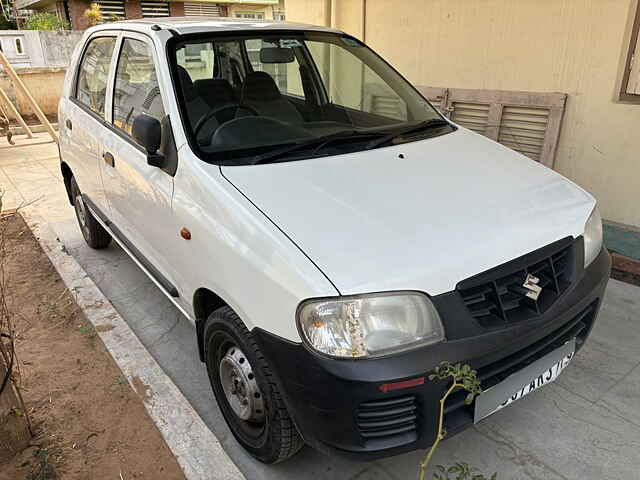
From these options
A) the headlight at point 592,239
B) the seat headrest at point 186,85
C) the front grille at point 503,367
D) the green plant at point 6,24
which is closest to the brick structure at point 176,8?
the green plant at point 6,24

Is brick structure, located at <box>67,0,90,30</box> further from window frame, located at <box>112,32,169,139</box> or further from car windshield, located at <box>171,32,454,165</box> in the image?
car windshield, located at <box>171,32,454,165</box>

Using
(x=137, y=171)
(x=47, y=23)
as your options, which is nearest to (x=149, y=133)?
(x=137, y=171)

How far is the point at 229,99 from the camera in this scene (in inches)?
111

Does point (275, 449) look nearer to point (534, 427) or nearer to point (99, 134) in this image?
point (534, 427)

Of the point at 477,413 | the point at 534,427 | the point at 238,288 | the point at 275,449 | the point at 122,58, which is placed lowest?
the point at 534,427

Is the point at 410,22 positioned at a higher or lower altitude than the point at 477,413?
higher

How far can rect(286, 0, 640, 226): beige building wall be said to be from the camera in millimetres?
4109

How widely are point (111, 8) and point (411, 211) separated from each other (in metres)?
23.1

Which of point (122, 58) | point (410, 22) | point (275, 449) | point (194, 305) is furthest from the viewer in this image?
point (410, 22)

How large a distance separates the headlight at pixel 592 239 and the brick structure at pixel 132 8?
892 inches

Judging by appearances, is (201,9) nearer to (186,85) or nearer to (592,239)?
(186,85)

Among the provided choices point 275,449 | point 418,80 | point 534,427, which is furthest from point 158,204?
point 418,80

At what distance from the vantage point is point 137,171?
2.81 meters

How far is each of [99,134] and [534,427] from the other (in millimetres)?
3084
